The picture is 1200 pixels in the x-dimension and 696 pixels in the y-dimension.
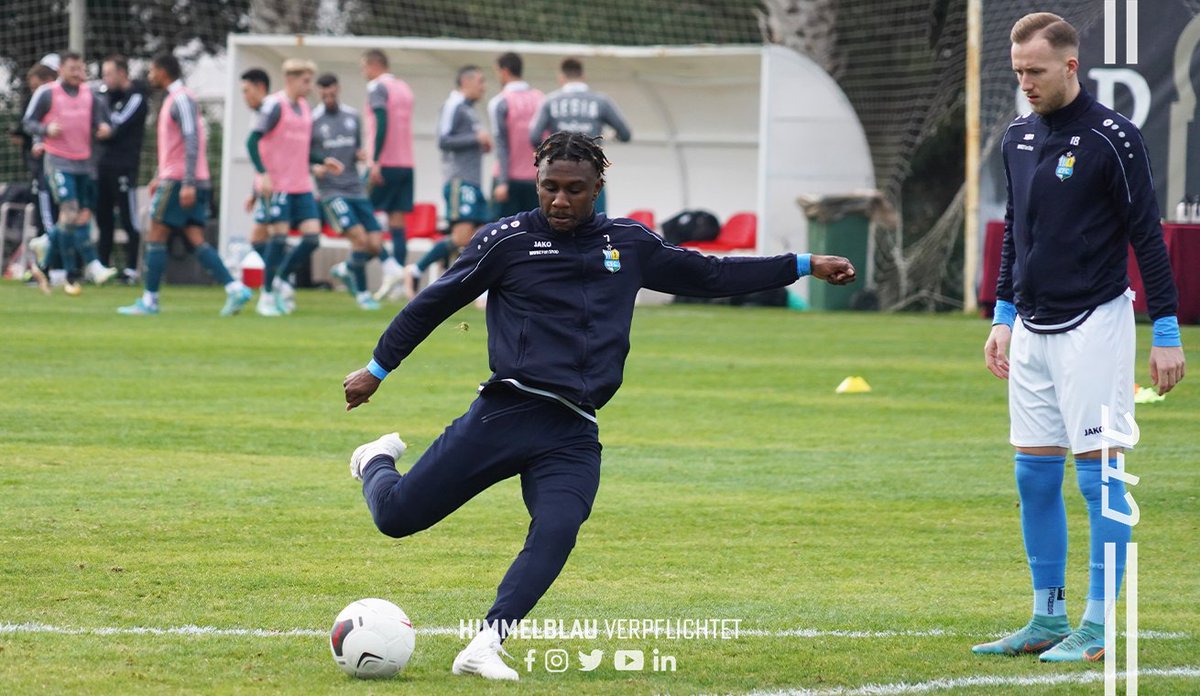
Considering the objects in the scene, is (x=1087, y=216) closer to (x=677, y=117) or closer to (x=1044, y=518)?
(x=1044, y=518)

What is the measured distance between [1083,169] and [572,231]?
5.18ft

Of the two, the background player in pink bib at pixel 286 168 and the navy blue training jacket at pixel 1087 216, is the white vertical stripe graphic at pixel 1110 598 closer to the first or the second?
the navy blue training jacket at pixel 1087 216

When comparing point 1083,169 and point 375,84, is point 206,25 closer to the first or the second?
point 375,84

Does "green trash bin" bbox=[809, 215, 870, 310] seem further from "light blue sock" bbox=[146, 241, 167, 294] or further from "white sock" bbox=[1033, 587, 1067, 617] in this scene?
"white sock" bbox=[1033, 587, 1067, 617]

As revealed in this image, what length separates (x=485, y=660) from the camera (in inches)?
195

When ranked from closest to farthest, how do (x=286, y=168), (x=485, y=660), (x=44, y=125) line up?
(x=485, y=660)
(x=286, y=168)
(x=44, y=125)

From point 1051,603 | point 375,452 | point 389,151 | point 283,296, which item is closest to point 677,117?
point 389,151

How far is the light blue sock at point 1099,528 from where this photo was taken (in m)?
5.39

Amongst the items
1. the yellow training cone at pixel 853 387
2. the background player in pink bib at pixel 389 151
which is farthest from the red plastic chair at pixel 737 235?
the yellow training cone at pixel 853 387

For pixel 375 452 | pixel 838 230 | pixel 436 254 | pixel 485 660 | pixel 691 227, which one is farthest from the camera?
pixel 691 227

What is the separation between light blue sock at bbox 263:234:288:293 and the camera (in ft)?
57.9

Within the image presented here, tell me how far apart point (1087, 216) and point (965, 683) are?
1491 mm

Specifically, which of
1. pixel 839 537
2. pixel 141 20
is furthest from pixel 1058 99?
pixel 141 20

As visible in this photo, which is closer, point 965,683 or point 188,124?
point 965,683
